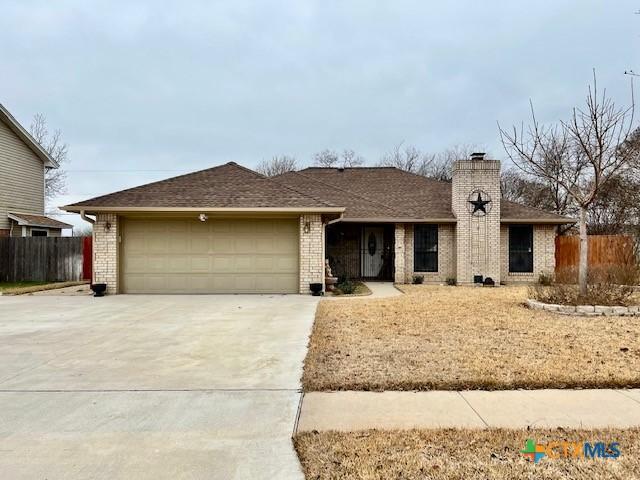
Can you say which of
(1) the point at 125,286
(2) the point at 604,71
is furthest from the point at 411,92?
(1) the point at 125,286

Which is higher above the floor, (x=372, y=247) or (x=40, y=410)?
(x=372, y=247)

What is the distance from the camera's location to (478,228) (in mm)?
15875

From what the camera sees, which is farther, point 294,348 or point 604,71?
point 604,71

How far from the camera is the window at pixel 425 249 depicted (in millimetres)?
16547

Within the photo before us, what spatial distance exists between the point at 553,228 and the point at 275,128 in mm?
16835

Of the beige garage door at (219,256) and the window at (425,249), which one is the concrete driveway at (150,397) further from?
the window at (425,249)

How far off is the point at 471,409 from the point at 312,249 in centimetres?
914

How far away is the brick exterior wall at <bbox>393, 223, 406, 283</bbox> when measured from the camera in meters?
16.3

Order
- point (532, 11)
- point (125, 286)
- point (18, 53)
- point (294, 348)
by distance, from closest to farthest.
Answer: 1. point (294, 348)
2. point (532, 11)
3. point (125, 286)
4. point (18, 53)

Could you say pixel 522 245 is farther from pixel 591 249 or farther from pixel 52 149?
pixel 52 149

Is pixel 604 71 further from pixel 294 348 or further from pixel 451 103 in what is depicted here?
pixel 451 103

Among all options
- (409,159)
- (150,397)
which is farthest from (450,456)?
(409,159)

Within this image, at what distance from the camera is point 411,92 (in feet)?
66.9

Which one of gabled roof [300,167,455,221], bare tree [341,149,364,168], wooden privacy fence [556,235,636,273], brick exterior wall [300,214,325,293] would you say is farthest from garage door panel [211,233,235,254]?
bare tree [341,149,364,168]
